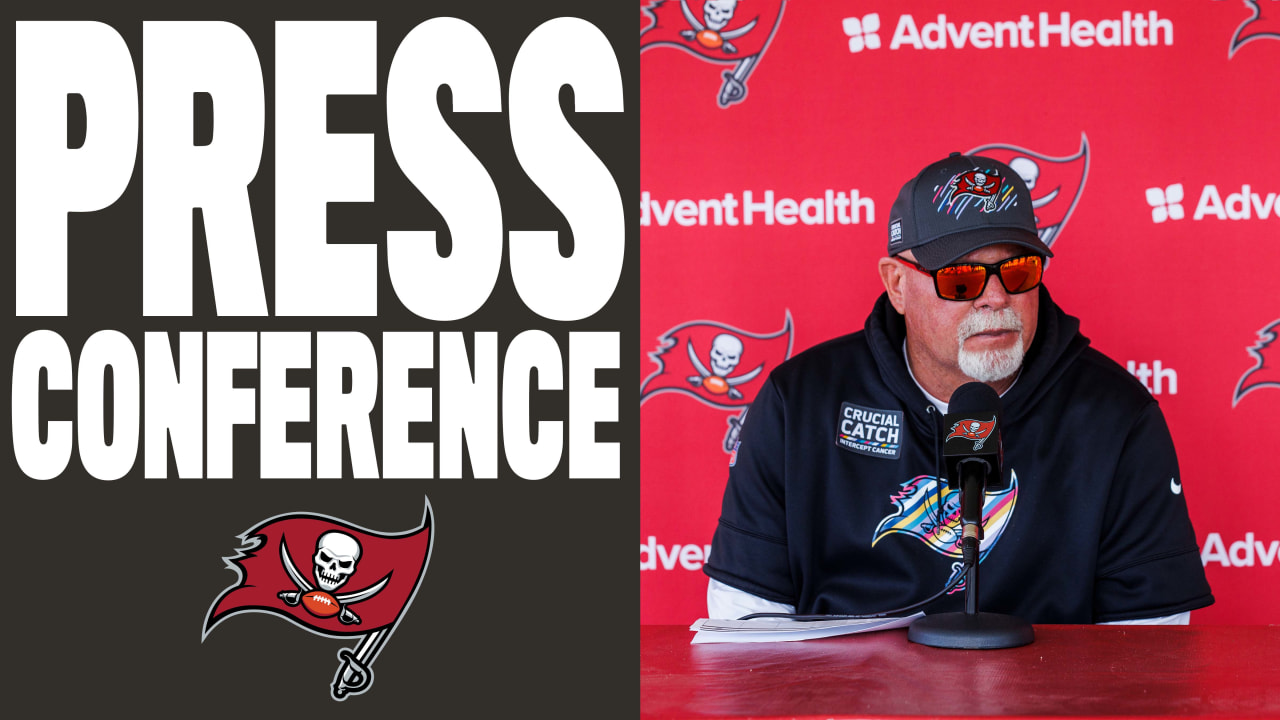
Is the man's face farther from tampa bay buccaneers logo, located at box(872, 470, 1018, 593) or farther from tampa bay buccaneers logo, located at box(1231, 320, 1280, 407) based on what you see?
tampa bay buccaneers logo, located at box(1231, 320, 1280, 407)

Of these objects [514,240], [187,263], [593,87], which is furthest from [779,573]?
[187,263]

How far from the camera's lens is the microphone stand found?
1.52m

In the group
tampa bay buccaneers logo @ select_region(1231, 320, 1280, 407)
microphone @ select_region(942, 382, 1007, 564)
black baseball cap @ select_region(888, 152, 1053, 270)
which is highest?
black baseball cap @ select_region(888, 152, 1053, 270)

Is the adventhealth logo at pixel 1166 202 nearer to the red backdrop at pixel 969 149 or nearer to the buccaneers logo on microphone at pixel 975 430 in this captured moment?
the red backdrop at pixel 969 149

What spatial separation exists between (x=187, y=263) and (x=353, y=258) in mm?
312

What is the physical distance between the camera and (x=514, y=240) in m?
2.68

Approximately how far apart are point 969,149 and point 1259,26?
28.3 inches

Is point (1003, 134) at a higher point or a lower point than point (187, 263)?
higher

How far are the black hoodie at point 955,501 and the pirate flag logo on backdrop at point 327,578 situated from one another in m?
0.94

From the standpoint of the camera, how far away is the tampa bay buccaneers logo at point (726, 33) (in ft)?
9.91

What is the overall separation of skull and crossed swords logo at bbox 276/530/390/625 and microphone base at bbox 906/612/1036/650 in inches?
27.5

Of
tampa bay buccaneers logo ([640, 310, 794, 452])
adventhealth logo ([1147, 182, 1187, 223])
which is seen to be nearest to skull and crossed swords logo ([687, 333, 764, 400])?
tampa bay buccaneers logo ([640, 310, 794, 452])

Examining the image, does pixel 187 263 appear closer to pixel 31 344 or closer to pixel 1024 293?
pixel 31 344

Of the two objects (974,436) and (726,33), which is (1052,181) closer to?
(726,33)
